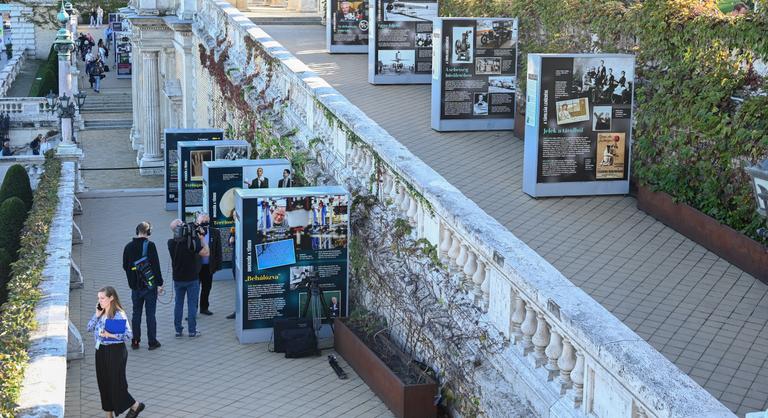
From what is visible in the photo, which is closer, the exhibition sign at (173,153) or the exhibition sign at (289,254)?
the exhibition sign at (289,254)

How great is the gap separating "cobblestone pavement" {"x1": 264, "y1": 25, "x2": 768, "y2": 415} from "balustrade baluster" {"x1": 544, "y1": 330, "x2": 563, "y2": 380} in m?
1.19

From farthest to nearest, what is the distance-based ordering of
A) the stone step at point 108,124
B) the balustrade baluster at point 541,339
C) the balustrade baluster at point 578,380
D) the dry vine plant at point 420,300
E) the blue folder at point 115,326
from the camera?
1. the stone step at point 108,124
2. the blue folder at point 115,326
3. the dry vine plant at point 420,300
4. the balustrade baluster at point 541,339
5. the balustrade baluster at point 578,380

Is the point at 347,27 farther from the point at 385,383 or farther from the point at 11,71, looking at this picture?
the point at 11,71

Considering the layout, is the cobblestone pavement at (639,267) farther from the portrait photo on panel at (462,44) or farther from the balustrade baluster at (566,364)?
the balustrade baluster at (566,364)

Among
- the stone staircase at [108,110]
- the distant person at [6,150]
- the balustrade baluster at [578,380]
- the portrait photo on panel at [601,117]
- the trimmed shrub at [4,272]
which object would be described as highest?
the portrait photo on panel at [601,117]

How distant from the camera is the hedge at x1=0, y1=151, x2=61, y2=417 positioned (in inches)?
378

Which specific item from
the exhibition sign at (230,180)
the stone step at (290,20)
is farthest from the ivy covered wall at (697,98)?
the stone step at (290,20)

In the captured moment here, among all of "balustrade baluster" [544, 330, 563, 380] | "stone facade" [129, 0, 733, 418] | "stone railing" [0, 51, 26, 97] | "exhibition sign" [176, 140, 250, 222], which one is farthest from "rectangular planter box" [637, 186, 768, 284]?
"stone railing" [0, 51, 26, 97]

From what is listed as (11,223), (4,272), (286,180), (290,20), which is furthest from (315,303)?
(290,20)

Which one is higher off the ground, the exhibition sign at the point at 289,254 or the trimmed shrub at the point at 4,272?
the exhibition sign at the point at 289,254

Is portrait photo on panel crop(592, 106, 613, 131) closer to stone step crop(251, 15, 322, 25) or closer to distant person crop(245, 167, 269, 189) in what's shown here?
distant person crop(245, 167, 269, 189)

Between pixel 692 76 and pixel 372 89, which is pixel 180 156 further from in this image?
pixel 692 76

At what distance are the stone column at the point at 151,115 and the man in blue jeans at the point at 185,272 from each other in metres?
25.6

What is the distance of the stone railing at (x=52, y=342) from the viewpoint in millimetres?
9625
